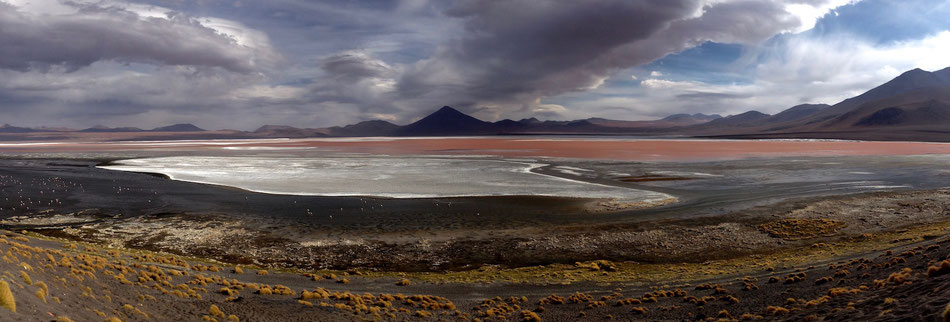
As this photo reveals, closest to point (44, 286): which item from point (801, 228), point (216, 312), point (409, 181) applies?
point (216, 312)

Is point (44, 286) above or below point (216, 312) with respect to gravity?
above

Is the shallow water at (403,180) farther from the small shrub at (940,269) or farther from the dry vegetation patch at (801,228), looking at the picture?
the small shrub at (940,269)

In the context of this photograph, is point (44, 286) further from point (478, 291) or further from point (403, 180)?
point (403, 180)

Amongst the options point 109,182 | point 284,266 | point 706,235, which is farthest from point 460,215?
point 109,182

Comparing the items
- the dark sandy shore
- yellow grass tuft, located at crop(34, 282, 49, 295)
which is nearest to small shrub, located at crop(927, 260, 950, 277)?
the dark sandy shore

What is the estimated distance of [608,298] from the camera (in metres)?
15.9

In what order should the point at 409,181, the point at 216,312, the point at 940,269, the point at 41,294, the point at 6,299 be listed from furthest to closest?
1. the point at 409,181
2. the point at 216,312
3. the point at 940,269
4. the point at 41,294
5. the point at 6,299

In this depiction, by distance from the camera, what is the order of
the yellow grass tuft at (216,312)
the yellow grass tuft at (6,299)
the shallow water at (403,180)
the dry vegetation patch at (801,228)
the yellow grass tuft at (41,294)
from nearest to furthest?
the yellow grass tuft at (6,299) < the yellow grass tuft at (41,294) < the yellow grass tuft at (216,312) < the dry vegetation patch at (801,228) < the shallow water at (403,180)

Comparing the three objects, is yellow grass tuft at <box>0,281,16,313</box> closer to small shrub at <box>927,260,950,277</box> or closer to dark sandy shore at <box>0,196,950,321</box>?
dark sandy shore at <box>0,196,950,321</box>

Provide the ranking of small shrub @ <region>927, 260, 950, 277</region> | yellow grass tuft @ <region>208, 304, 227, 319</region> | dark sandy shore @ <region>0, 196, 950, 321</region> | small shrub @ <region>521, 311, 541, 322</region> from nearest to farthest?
dark sandy shore @ <region>0, 196, 950, 321</region>, small shrub @ <region>927, 260, 950, 277</region>, yellow grass tuft @ <region>208, 304, 227, 319</region>, small shrub @ <region>521, 311, 541, 322</region>

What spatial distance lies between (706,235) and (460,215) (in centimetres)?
1387

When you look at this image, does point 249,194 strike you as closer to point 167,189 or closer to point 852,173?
point 167,189

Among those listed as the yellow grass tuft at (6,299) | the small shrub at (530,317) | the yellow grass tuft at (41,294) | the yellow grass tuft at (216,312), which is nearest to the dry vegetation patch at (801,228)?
the small shrub at (530,317)

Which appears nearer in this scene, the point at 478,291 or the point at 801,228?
the point at 478,291
